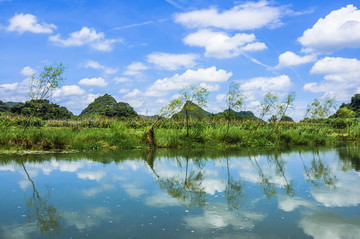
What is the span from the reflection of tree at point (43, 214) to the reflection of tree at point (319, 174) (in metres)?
5.93

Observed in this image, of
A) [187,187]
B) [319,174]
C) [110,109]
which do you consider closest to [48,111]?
[110,109]

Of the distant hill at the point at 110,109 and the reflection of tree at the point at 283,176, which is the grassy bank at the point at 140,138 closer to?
the reflection of tree at the point at 283,176

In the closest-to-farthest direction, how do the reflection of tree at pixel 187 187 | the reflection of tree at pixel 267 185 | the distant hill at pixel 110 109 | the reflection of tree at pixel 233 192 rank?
1. the reflection of tree at pixel 233 192
2. the reflection of tree at pixel 187 187
3. the reflection of tree at pixel 267 185
4. the distant hill at pixel 110 109

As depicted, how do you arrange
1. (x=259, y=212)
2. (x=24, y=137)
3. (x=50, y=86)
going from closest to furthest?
(x=259, y=212) < (x=24, y=137) < (x=50, y=86)


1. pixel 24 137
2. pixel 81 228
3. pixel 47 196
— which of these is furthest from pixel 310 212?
pixel 24 137

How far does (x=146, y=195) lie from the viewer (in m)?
6.04

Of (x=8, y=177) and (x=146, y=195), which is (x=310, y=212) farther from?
(x=8, y=177)

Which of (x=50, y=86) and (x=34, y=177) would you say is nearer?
(x=34, y=177)

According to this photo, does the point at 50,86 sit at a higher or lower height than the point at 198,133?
higher

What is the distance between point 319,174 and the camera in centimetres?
855

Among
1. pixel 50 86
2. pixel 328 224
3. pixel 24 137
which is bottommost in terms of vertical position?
pixel 328 224

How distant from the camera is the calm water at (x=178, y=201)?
4.23 m

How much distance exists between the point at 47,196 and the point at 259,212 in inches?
167

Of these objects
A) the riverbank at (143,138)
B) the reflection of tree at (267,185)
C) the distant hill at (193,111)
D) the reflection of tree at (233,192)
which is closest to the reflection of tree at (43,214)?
the reflection of tree at (233,192)
